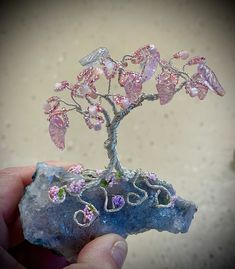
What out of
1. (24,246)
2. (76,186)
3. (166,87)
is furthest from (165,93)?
(24,246)

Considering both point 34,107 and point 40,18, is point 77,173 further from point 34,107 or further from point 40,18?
point 40,18

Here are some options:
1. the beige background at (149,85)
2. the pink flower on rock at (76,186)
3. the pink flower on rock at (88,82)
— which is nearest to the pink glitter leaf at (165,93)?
the pink flower on rock at (88,82)

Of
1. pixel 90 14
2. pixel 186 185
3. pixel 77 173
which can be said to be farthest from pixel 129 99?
pixel 90 14

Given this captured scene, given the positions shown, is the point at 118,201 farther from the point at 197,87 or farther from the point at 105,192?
the point at 197,87

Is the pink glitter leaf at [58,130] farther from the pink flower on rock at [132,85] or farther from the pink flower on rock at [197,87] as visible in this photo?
the pink flower on rock at [197,87]

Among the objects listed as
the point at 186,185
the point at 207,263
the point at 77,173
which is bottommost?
the point at 207,263

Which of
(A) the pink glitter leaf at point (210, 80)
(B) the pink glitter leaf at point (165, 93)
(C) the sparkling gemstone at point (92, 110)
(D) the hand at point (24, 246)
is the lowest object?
(D) the hand at point (24, 246)

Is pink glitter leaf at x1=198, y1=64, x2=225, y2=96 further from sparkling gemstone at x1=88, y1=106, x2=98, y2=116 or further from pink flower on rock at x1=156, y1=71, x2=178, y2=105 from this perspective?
sparkling gemstone at x1=88, y1=106, x2=98, y2=116
